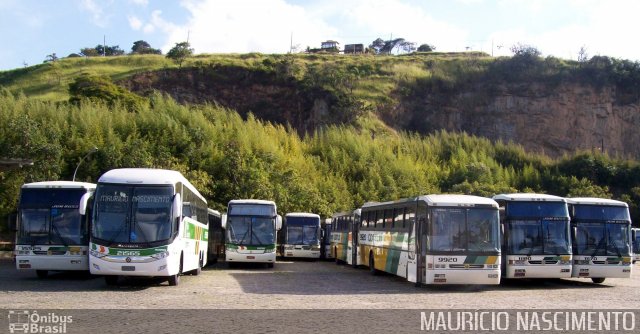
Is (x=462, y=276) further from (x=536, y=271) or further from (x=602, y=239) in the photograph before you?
(x=602, y=239)

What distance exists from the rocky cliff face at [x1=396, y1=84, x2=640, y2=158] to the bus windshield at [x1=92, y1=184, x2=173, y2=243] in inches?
2558

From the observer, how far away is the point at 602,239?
75.1 ft

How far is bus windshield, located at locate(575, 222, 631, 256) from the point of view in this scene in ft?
74.5

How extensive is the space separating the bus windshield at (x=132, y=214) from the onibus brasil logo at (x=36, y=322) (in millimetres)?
5276

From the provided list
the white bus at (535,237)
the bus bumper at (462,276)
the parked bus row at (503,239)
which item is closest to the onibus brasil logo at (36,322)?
the bus bumper at (462,276)

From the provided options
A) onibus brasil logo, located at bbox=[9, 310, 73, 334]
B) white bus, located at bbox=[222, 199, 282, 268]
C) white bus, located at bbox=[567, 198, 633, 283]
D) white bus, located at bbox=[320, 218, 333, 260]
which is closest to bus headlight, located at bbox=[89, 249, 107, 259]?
onibus brasil logo, located at bbox=[9, 310, 73, 334]

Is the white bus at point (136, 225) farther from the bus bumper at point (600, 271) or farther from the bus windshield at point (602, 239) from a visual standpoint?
the bus windshield at point (602, 239)

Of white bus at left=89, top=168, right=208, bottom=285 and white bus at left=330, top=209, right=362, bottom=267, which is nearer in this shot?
white bus at left=89, top=168, right=208, bottom=285

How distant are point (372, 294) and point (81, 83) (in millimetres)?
60344

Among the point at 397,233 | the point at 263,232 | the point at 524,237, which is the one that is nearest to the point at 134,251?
the point at 397,233

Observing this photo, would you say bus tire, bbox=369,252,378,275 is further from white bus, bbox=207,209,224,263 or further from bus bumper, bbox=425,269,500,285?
white bus, bbox=207,209,224,263

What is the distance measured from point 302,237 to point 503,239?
1905cm

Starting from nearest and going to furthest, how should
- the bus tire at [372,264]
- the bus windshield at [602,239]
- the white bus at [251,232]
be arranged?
the bus windshield at [602,239], the bus tire at [372,264], the white bus at [251,232]

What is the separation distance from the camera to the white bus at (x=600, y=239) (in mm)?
22578
